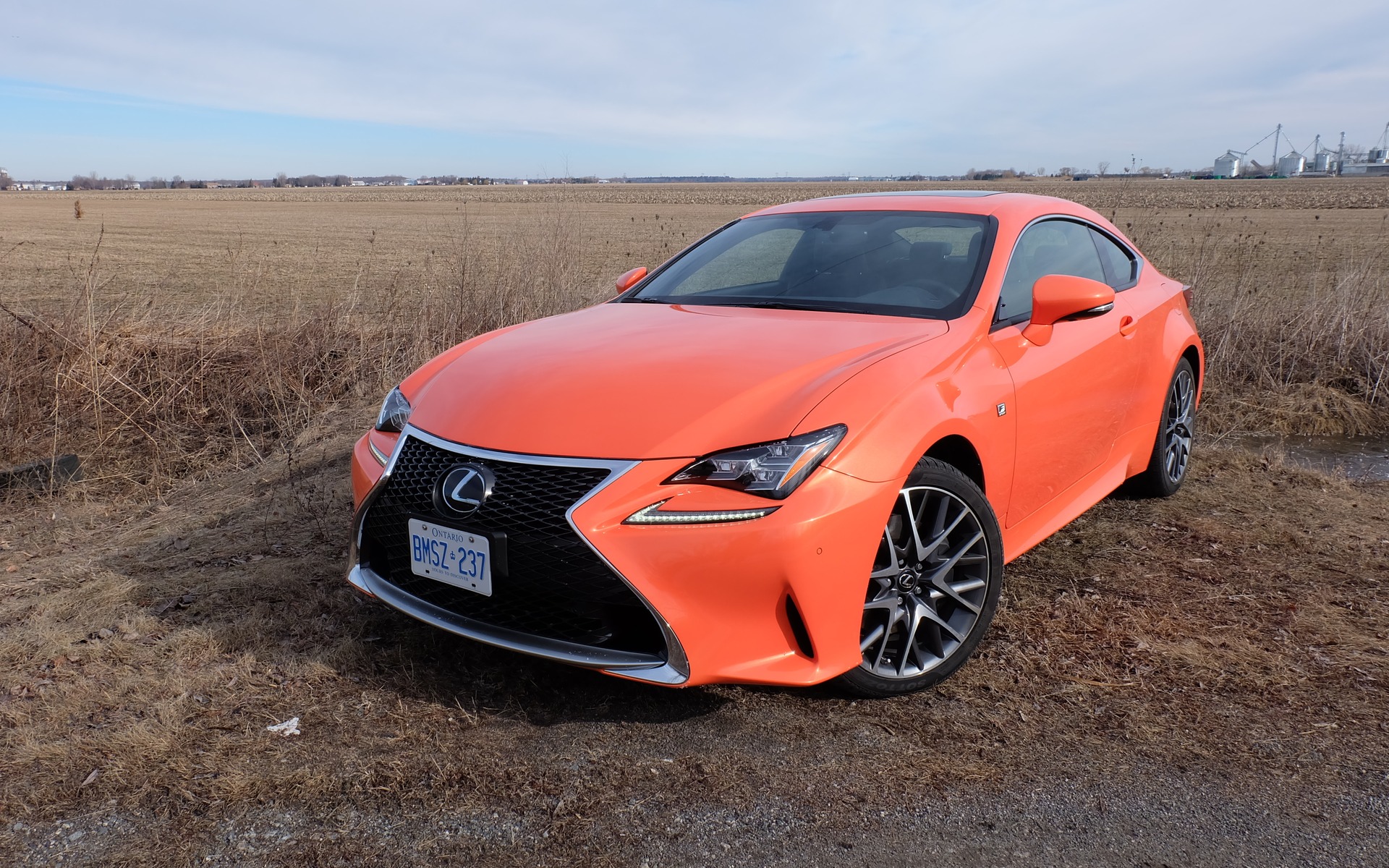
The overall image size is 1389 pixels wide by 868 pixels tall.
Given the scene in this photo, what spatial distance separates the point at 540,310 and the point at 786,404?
6067mm

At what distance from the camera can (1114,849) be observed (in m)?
2.33

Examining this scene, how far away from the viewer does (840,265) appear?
393cm

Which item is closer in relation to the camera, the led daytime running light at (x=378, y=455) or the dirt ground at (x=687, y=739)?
the dirt ground at (x=687, y=739)

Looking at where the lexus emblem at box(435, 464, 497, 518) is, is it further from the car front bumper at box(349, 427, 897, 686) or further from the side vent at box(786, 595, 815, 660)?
the side vent at box(786, 595, 815, 660)

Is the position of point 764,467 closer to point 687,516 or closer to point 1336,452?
point 687,516

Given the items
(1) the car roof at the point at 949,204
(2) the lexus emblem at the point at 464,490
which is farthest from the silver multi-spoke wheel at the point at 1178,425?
(2) the lexus emblem at the point at 464,490

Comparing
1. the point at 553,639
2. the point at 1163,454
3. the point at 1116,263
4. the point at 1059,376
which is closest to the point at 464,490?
the point at 553,639

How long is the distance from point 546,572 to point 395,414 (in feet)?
3.59

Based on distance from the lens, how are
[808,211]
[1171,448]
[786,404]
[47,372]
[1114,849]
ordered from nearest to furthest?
[1114,849] → [786,404] → [808,211] → [1171,448] → [47,372]

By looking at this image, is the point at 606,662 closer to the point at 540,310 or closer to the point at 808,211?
the point at 808,211

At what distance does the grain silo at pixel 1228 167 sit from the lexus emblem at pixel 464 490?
16492cm

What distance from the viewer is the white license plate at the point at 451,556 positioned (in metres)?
2.72

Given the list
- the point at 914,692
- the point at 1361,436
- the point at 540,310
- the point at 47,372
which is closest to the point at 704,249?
the point at 914,692

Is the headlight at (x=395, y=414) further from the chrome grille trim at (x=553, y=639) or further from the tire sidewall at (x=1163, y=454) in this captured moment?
the tire sidewall at (x=1163, y=454)
